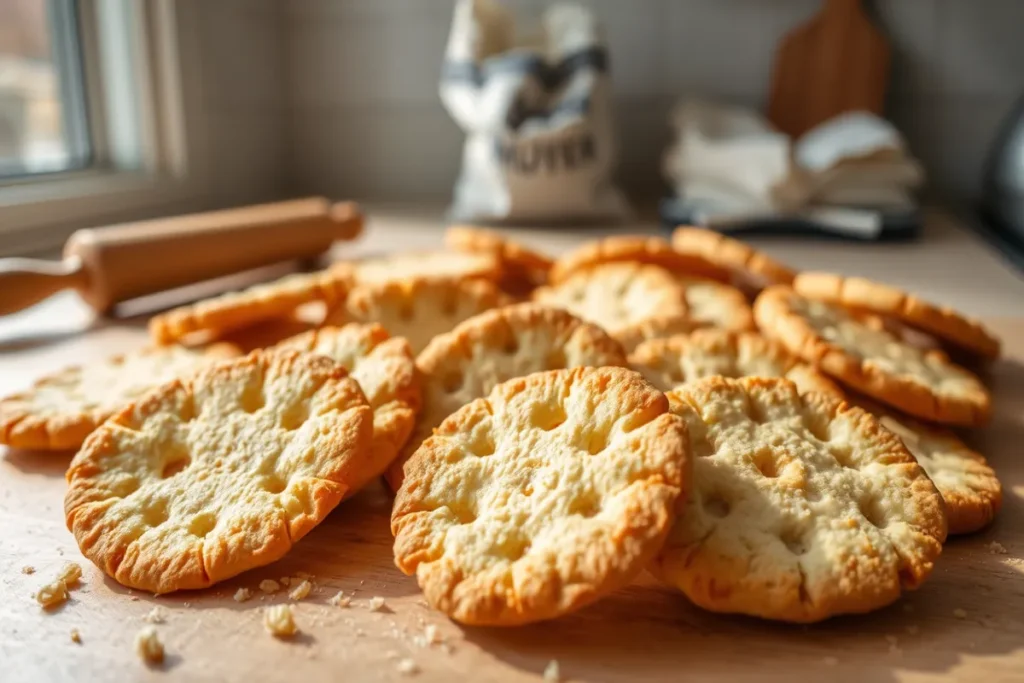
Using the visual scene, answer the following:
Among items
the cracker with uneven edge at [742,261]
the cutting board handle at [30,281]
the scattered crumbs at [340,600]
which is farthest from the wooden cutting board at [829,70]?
the scattered crumbs at [340,600]

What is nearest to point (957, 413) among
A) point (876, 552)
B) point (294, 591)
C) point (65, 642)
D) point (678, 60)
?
point (876, 552)

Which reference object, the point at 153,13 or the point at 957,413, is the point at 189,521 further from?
the point at 153,13

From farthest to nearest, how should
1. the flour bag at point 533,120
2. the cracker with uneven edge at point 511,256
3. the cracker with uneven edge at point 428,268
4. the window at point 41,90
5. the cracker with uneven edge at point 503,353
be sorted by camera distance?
the flour bag at point 533,120, the window at point 41,90, the cracker with uneven edge at point 511,256, the cracker with uneven edge at point 428,268, the cracker with uneven edge at point 503,353

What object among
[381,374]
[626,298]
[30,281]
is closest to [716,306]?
[626,298]

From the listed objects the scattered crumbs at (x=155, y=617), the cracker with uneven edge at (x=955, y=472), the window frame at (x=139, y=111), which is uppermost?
the window frame at (x=139, y=111)

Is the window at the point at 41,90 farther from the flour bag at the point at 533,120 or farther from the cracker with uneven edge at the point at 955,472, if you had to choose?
the cracker with uneven edge at the point at 955,472

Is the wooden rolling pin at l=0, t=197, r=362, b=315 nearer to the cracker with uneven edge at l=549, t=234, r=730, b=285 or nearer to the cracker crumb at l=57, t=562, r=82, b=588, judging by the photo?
the cracker with uneven edge at l=549, t=234, r=730, b=285
